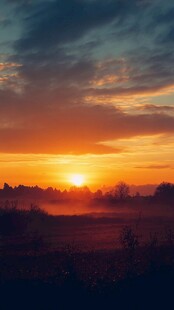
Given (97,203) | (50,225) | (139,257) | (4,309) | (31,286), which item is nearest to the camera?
(4,309)

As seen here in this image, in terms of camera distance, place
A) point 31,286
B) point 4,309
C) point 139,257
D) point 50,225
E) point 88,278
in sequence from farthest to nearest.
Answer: point 50,225
point 139,257
point 88,278
point 31,286
point 4,309

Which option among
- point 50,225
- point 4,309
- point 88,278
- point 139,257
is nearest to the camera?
point 4,309

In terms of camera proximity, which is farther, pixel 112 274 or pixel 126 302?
pixel 112 274

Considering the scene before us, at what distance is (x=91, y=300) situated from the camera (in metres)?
15.3

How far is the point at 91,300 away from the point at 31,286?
2.26m

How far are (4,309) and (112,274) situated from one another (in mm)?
5330

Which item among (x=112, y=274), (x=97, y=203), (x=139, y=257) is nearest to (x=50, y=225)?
(x=139, y=257)

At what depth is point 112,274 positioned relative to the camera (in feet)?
61.4

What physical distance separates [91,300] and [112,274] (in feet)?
11.7

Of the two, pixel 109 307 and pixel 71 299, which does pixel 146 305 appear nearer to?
pixel 109 307

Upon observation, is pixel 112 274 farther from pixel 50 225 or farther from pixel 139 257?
pixel 50 225

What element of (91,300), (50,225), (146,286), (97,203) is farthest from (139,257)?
(97,203)

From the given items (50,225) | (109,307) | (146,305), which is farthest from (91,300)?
(50,225)

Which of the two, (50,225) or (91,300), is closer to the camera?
(91,300)
